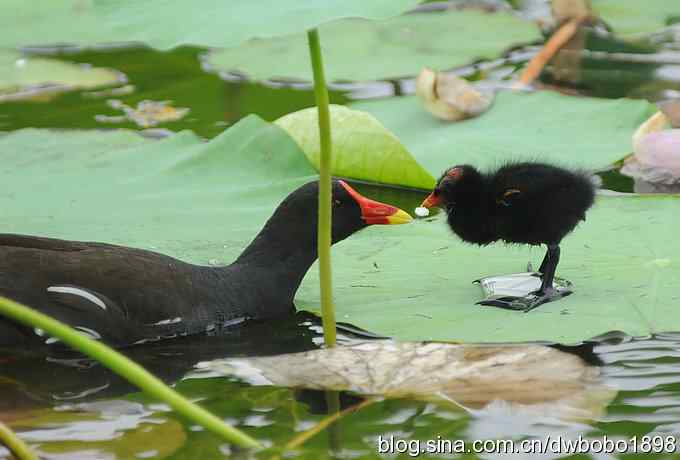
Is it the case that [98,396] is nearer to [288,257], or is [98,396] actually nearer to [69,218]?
[288,257]

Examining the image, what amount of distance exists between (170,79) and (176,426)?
3.94m

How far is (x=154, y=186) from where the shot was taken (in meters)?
4.91

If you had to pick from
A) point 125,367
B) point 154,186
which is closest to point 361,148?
point 154,186

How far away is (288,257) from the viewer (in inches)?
167

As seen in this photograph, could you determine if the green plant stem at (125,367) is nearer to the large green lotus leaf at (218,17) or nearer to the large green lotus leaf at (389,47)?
the large green lotus leaf at (218,17)

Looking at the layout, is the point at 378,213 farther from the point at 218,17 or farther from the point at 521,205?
the point at 218,17

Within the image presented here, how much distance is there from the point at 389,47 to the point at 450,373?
4.08m

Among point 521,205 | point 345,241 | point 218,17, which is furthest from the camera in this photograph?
point 345,241

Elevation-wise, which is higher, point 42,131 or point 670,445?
point 42,131

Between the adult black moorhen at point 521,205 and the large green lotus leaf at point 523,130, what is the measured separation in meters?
0.78

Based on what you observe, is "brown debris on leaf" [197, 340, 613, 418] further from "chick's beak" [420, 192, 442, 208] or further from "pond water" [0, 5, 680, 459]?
"chick's beak" [420, 192, 442, 208]

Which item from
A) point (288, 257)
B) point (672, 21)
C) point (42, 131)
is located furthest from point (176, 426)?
point (672, 21)

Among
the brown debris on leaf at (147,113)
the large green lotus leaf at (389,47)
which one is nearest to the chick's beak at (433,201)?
the brown debris on leaf at (147,113)

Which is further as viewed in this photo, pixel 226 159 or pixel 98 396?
pixel 226 159
